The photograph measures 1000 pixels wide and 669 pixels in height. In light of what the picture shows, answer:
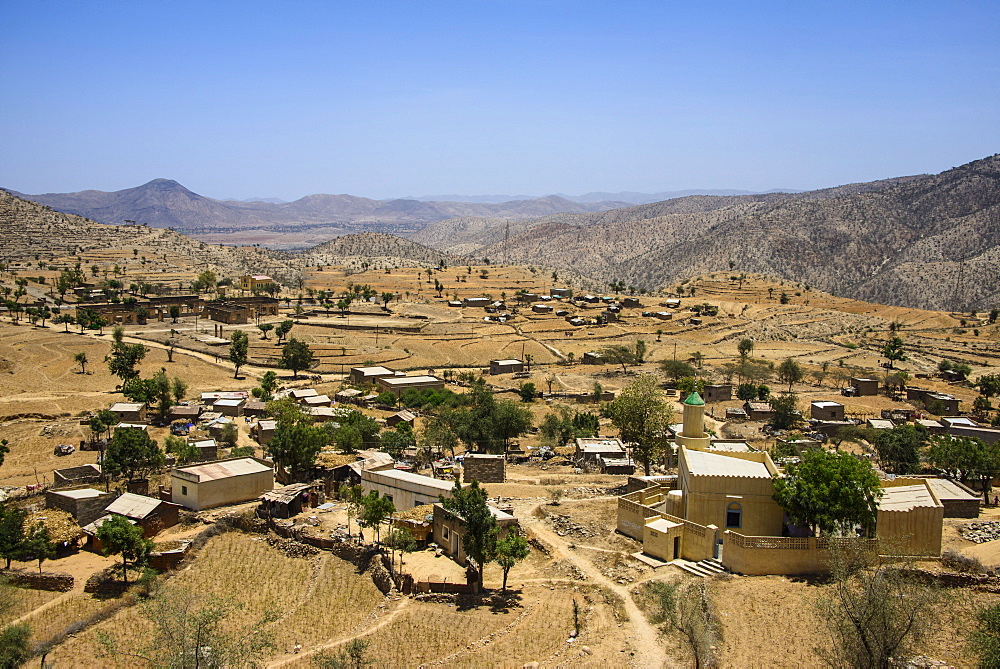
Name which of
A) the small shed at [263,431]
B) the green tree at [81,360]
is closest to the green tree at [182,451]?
the small shed at [263,431]

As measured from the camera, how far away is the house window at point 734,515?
22.0 metres

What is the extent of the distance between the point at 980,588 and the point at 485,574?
476 inches

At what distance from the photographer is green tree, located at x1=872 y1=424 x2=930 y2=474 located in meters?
33.8

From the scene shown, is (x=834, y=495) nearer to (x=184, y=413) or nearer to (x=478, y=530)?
(x=478, y=530)

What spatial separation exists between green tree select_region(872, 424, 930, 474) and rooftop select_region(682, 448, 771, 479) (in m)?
13.1

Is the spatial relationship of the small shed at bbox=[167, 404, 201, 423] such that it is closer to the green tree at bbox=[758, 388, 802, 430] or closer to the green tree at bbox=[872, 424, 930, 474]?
the green tree at bbox=[758, 388, 802, 430]

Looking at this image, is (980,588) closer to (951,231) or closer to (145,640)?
(145,640)

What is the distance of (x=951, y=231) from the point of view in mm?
157625

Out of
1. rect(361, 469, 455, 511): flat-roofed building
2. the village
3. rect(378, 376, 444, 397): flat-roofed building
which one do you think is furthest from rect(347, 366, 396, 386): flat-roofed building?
rect(361, 469, 455, 511): flat-roofed building

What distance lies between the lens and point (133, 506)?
2570cm

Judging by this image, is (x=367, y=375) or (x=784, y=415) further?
(x=367, y=375)

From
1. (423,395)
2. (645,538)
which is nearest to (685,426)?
(645,538)

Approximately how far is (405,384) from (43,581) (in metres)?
35.5

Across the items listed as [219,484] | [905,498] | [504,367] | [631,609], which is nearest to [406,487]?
[219,484]
